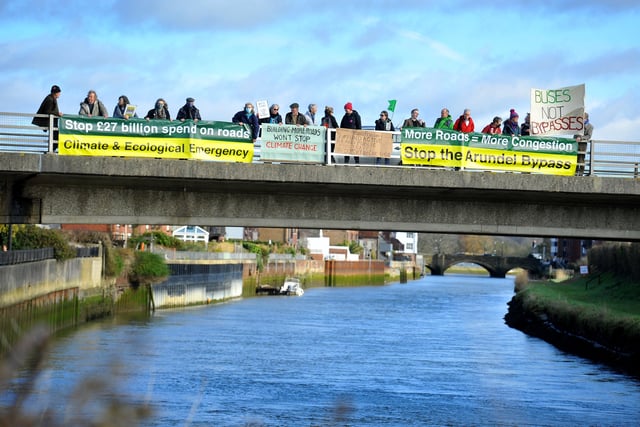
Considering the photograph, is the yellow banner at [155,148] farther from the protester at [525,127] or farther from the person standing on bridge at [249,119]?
the protester at [525,127]

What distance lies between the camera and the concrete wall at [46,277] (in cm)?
3872

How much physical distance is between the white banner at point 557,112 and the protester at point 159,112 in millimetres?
8593

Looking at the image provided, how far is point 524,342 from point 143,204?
34.7m

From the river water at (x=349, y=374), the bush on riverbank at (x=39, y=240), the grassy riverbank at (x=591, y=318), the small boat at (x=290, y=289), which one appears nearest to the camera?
the river water at (x=349, y=374)

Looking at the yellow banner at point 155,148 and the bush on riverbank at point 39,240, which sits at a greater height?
the yellow banner at point 155,148

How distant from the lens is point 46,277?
4684 centimetres

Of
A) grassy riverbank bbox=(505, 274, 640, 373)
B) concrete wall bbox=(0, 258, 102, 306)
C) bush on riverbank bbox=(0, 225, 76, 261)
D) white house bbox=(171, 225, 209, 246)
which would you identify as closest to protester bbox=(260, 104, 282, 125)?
concrete wall bbox=(0, 258, 102, 306)

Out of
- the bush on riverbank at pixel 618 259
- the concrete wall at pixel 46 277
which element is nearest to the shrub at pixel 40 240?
the concrete wall at pixel 46 277

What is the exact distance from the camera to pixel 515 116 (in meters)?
25.2

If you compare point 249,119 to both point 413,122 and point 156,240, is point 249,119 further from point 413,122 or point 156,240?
point 156,240

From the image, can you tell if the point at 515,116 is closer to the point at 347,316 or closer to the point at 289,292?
the point at 347,316

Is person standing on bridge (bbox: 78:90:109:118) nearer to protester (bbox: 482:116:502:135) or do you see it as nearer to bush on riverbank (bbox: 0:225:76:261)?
protester (bbox: 482:116:502:135)

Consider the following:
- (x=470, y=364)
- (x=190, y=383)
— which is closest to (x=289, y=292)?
(x=470, y=364)

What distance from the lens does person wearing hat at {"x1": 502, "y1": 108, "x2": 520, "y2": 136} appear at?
82.1 feet
